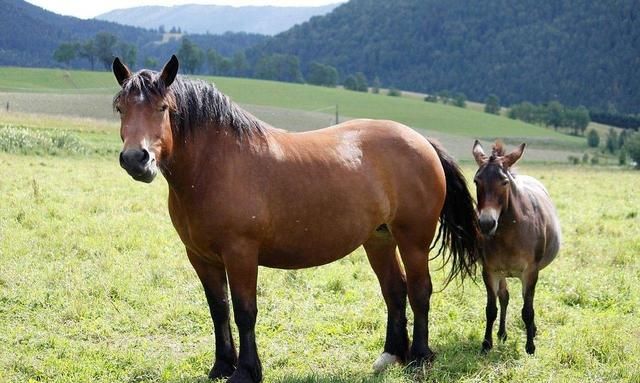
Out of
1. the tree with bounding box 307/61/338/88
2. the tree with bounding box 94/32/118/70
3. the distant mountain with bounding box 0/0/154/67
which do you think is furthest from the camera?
the distant mountain with bounding box 0/0/154/67

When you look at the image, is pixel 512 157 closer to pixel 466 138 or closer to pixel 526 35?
pixel 466 138

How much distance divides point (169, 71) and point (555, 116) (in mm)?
93392

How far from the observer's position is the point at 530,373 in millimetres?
5066

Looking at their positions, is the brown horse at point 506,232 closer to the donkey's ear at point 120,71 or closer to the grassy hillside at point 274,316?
the grassy hillside at point 274,316

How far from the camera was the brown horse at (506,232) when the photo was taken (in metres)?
5.56

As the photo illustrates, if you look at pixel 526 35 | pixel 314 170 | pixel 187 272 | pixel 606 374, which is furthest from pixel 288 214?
pixel 526 35

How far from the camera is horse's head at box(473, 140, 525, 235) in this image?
5438 millimetres

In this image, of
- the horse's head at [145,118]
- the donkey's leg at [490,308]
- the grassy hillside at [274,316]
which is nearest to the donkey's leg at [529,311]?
the grassy hillside at [274,316]

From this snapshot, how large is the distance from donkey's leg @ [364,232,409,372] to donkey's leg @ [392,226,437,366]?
5.9 inches

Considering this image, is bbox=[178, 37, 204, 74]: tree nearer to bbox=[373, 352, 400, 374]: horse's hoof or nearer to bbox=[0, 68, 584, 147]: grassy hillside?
bbox=[0, 68, 584, 147]: grassy hillside

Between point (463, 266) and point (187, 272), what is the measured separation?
3.73 metres

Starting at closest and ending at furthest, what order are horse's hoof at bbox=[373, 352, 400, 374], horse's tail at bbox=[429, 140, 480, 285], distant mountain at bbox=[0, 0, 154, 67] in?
horse's hoof at bbox=[373, 352, 400, 374]
horse's tail at bbox=[429, 140, 480, 285]
distant mountain at bbox=[0, 0, 154, 67]

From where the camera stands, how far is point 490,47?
505ft

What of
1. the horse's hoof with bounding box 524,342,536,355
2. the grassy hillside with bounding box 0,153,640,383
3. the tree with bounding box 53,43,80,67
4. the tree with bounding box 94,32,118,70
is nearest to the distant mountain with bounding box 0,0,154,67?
the tree with bounding box 94,32,118,70
